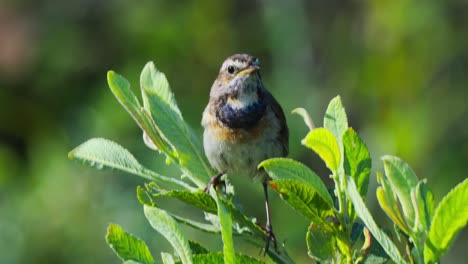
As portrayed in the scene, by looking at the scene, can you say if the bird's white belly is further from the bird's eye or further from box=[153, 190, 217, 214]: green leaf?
box=[153, 190, 217, 214]: green leaf

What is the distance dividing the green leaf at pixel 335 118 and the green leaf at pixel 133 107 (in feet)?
1.36

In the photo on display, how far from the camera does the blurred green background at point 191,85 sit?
205 inches

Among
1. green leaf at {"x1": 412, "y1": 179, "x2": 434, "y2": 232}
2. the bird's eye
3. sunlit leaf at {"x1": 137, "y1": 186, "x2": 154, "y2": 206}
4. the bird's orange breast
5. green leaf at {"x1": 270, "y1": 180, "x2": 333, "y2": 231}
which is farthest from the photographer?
the bird's eye

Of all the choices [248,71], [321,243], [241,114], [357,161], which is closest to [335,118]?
[357,161]

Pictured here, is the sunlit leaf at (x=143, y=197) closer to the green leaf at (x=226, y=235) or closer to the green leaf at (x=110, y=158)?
the green leaf at (x=110, y=158)

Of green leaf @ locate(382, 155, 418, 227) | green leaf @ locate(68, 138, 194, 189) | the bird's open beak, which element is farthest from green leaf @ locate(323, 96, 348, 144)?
the bird's open beak

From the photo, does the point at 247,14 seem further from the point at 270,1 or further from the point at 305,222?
the point at 305,222

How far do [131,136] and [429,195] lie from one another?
4.39m

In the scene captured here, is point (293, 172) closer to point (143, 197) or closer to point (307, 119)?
point (307, 119)

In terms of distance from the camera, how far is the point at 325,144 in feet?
5.66

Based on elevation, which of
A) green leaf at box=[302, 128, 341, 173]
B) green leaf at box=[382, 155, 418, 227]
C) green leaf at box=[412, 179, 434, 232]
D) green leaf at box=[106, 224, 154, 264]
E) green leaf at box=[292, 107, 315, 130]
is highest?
green leaf at box=[292, 107, 315, 130]

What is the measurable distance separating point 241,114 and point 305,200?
5.44 feet

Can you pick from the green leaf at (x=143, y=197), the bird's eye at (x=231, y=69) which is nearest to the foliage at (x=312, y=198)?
the green leaf at (x=143, y=197)

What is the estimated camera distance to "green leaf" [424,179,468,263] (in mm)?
1532
